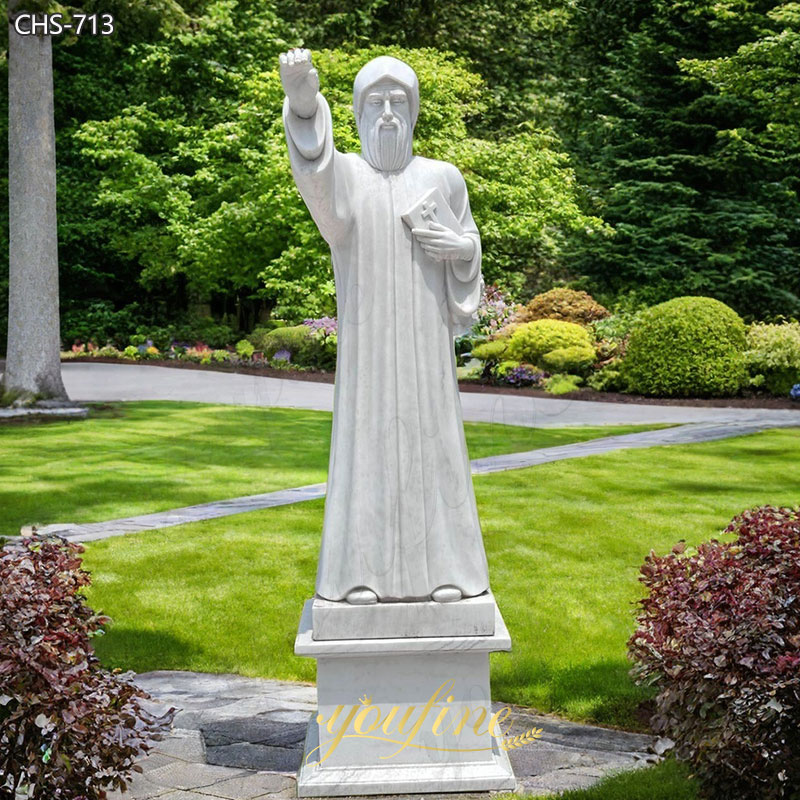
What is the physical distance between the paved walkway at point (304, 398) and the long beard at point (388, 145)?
11269mm

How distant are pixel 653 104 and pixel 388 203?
23728 mm

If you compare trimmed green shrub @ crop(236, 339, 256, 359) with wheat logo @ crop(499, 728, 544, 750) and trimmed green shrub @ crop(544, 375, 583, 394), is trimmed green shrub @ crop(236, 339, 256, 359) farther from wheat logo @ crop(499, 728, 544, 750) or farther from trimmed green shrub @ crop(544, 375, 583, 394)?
wheat logo @ crop(499, 728, 544, 750)

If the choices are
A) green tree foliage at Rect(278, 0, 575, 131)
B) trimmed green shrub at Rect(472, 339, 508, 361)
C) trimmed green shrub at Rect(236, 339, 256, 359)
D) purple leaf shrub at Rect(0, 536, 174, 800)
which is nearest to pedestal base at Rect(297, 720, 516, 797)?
purple leaf shrub at Rect(0, 536, 174, 800)

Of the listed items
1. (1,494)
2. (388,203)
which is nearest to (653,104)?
(1,494)

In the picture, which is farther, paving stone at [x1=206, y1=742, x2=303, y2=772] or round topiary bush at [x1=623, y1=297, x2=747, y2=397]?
round topiary bush at [x1=623, y1=297, x2=747, y2=397]

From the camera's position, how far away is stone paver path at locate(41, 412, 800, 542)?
9665 millimetres

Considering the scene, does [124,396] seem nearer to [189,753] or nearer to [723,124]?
[189,753]

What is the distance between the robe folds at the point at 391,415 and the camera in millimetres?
4504

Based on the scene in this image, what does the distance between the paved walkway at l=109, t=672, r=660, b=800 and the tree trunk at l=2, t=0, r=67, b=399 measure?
10.8 m

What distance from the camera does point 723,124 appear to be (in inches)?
1039

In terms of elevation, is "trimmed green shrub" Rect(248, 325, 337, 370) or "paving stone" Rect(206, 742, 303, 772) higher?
"trimmed green shrub" Rect(248, 325, 337, 370)

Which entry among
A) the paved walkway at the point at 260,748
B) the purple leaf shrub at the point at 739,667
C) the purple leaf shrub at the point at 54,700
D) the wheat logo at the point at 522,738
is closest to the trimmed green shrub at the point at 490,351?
the paved walkway at the point at 260,748

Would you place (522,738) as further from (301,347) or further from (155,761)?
(301,347)

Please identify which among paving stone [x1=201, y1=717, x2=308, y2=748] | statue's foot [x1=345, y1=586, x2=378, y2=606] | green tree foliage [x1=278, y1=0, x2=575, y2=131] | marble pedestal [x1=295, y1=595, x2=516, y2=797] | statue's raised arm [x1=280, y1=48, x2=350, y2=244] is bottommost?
paving stone [x1=201, y1=717, x2=308, y2=748]
